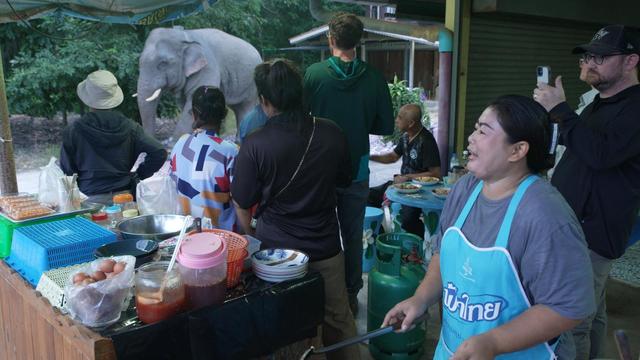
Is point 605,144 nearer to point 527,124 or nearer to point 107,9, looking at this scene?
point 527,124

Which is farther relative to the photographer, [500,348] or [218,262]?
[218,262]

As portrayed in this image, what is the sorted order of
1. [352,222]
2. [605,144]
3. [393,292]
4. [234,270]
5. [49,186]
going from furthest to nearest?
[352,222]
[393,292]
[49,186]
[605,144]
[234,270]

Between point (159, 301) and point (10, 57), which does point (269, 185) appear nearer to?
point (159, 301)

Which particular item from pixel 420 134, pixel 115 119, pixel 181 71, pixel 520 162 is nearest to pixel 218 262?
pixel 520 162

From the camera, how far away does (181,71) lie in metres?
9.66

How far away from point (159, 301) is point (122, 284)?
146mm

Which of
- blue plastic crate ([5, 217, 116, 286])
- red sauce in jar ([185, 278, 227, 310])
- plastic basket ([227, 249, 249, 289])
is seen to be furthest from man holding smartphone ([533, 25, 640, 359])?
blue plastic crate ([5, 217, 116, 286])

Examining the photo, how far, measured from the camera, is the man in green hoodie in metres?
3.22

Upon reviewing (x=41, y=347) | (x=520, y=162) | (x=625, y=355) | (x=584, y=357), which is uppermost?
(x=520, y=162)

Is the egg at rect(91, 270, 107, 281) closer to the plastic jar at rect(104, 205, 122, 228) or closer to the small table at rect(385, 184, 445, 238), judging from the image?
the plastic jar at rect(104, 205, 122, 228)

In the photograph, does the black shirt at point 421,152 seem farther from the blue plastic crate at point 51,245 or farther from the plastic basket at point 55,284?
the plastic basket at point 55,284

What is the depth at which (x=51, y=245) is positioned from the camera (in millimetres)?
2143

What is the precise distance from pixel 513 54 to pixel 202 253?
5.56m

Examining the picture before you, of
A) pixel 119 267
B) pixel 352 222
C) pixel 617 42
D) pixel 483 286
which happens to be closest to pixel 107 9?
pixel 352 222
